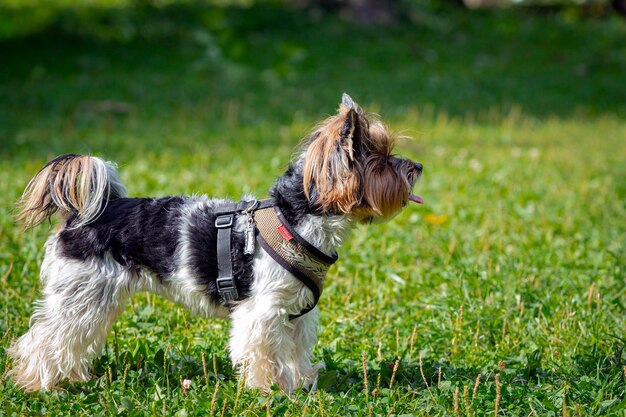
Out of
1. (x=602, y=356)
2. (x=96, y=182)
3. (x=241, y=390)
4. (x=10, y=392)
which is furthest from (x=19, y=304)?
(x=602, y=356)

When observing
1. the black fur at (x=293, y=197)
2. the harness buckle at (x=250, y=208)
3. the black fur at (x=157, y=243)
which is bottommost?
the black fur at (x=157, y=243)

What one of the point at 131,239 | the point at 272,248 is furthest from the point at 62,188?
the point at 272,248

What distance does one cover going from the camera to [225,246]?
13.3ft

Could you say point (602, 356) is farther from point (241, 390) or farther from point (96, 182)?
point (96, 182)

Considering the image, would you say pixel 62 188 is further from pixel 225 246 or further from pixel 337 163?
pixel 337 163

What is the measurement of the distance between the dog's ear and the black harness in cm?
24

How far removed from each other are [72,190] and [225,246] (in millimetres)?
928

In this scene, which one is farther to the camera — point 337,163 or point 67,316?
point 67,316

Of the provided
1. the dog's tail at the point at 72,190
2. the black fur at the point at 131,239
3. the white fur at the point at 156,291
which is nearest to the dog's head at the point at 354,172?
the white fur at the point at 156,291

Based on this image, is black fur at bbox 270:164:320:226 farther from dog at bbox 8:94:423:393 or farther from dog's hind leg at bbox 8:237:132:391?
dog's hind leg at bbox 8:237:132:391

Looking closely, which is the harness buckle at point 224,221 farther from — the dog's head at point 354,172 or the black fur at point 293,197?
the dog's head at point 354,172

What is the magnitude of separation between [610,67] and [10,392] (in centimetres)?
1675

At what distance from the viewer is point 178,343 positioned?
4.80 meters

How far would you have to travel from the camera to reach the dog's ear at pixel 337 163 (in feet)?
12.9
